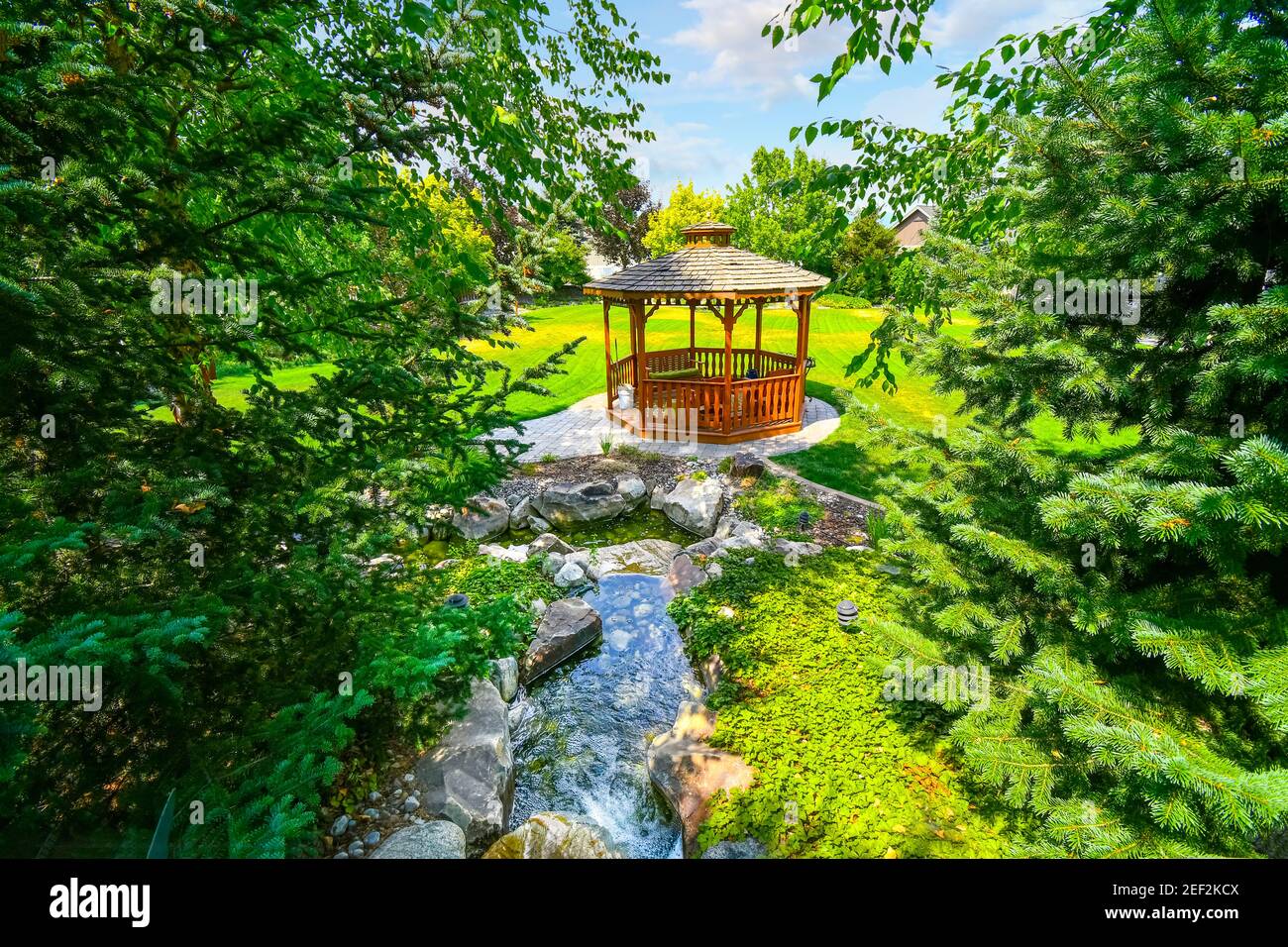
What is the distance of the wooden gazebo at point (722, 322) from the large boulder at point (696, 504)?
9.12 feet

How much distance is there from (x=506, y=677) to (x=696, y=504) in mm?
4179

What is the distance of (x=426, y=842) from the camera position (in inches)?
127

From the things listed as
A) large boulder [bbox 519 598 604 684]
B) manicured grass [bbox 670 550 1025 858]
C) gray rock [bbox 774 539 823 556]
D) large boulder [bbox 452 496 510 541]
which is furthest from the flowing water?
large boulder [bbox 452 496 510 541]

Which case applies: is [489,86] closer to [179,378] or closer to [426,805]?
[179,378]

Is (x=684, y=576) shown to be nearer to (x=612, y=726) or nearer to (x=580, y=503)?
(x=612, y=726)

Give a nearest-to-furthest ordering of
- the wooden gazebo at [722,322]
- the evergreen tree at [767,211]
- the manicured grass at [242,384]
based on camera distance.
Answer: the wooden gazebo at [722,322]
the manicured grass at [242,384]
the evergreen tree at [767,211]

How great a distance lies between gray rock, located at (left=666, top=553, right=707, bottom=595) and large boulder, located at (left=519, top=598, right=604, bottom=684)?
1124mm

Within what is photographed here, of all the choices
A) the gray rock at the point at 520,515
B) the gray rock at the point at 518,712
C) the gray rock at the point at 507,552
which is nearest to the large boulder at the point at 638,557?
the gray rock at the point at 507,552

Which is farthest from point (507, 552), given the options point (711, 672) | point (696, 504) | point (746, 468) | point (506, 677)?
point (746, 468)

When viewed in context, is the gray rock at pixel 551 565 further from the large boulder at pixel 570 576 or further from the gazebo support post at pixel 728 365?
the gazebo support post at pixel 728 365

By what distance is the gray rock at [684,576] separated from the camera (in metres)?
6.59

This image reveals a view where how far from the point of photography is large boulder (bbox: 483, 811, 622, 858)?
3.26m

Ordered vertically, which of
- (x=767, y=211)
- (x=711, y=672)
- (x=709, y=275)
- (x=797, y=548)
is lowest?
(x=711, y=672)

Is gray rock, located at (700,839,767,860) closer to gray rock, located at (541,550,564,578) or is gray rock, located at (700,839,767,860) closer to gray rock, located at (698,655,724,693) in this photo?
gray rock, located at (698,655,724,693)
